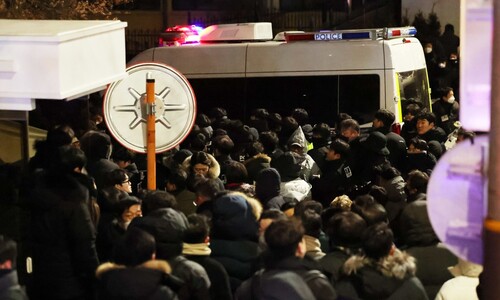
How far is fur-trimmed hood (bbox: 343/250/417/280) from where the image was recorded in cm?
566

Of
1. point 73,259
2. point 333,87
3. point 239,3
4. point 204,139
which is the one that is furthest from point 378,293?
point 239,3

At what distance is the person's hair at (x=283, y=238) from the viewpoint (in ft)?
18.3

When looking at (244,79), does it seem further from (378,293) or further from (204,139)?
(378,293)

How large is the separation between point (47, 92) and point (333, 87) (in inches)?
266

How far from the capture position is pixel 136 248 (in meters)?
5.49

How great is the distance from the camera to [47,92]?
6676 millimetres

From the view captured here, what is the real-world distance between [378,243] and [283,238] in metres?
0.52

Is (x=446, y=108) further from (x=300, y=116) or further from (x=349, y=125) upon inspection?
(x=349, y=125)

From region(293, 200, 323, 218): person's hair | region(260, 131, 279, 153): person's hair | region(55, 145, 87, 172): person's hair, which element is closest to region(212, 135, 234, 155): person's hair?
region(260, 131, 279, 153): person's hair

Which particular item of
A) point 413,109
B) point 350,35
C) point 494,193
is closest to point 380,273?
point 494,193

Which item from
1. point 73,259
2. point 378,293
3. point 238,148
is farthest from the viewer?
point 238,148

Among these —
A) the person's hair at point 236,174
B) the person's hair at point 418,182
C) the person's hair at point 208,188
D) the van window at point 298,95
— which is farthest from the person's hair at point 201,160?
the van window at point 298,95

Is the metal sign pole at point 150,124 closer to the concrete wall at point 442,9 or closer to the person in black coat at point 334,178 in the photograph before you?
the person in black coat at point 334,178

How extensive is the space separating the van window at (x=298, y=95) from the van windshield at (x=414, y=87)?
46 centimetres
